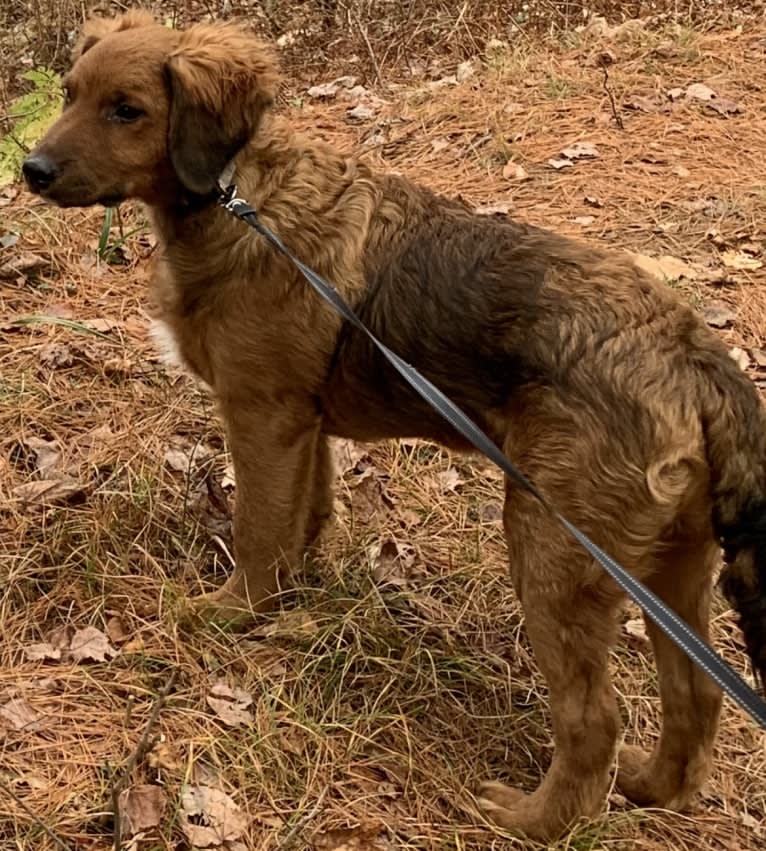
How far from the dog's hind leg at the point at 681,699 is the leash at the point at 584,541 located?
1.69 feet

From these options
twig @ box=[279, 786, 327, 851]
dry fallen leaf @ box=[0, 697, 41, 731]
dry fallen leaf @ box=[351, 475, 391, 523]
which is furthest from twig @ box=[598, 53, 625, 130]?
dry fallen leaf @ box=[0, 697, 41, 731]

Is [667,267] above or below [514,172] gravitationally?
below

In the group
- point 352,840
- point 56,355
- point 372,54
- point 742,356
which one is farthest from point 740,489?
point 372,54

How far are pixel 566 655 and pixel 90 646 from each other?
1.78m

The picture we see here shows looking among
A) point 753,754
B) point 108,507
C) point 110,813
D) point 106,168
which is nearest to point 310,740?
point 110,813

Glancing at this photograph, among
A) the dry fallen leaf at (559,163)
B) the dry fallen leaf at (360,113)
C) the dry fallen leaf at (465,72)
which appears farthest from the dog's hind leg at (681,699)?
the dry fallen leaf at (465,72)

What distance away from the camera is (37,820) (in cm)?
288

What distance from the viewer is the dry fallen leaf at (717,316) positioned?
20.3 feet

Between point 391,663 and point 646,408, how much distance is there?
5.16 feet

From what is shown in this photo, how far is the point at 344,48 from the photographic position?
414 inches

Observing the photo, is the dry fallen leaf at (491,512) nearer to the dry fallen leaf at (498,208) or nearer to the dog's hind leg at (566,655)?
the dog's hind leg at (566,655)

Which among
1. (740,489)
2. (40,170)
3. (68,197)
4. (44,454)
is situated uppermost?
(40,170)

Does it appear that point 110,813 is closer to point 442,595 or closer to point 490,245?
point 442,595

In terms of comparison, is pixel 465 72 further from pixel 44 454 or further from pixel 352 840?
pixel 352 840
